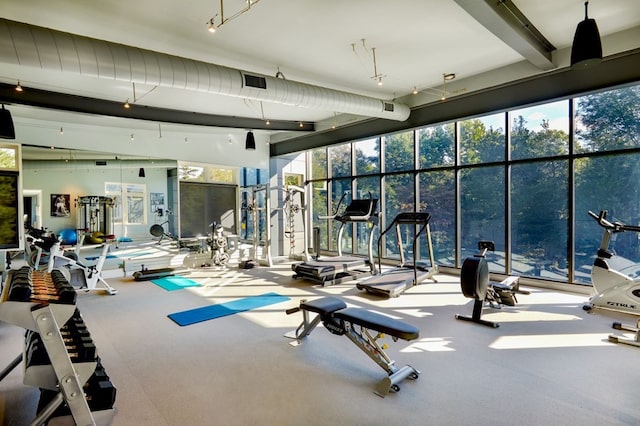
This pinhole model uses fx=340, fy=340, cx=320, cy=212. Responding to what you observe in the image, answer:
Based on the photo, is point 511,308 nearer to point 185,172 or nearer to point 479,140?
point 479,140

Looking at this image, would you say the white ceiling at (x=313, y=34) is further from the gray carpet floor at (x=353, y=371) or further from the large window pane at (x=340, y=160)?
the gray carpet floor at (x=353, y=371)

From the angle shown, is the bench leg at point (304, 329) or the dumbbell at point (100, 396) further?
the bench leg at point (304, 329)

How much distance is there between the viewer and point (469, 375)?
301 cm

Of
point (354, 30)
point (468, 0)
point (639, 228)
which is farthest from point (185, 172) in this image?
point (639, 228)

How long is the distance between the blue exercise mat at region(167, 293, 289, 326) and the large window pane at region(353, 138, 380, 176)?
447cm

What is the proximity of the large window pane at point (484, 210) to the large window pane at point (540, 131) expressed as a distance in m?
0.54

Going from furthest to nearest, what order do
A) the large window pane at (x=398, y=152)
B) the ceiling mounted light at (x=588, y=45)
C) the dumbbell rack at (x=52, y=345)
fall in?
the large window pane at (x=398, y=152) → the ceiling mounted light at (x=588, y=45) → the dumbbell rack at (x=52, y=345)

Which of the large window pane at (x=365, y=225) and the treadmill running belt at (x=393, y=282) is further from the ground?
the large window pane at (x=365, y=225)

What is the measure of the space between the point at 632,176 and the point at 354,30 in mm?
4738

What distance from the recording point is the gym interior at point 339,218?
8.77ft

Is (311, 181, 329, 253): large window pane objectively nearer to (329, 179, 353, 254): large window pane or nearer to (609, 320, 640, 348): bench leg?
(329, 179, 353, 254): large window pane

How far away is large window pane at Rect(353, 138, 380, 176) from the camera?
8625 millimetres

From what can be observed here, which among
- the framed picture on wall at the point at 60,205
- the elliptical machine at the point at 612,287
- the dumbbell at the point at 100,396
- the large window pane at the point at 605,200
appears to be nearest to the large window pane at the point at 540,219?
the large window pane at the point at 605,200

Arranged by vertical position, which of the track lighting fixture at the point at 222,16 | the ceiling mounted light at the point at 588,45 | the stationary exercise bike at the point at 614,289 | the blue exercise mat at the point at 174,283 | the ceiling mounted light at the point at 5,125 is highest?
the track lighting fixture at the point at 222,16
